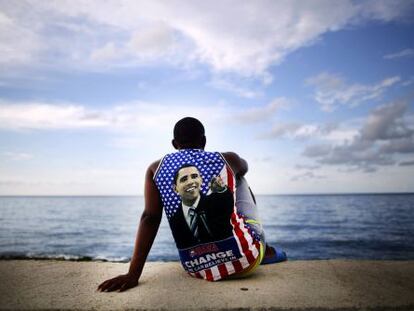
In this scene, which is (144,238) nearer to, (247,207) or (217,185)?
(217,185)

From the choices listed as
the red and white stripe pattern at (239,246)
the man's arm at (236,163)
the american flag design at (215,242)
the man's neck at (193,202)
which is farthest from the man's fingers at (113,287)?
the man's arm at (236,163)

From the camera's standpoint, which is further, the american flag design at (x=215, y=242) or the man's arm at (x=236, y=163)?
the man's arm at (x=236, y=163)

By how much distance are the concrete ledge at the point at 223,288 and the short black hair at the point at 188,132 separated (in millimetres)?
1173

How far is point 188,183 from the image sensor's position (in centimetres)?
239

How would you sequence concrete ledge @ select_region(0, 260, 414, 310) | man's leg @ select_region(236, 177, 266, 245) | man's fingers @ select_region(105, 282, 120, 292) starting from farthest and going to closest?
man's leg @ select_region(236, 177, 266, 245), man's fingers @ select_region(105, 282, 120, 292), concrete ledge @ select_region(0, 260, 414, 310)

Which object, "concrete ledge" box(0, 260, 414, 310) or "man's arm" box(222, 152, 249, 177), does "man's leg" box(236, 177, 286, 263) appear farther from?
"concrete ledge" box(0, 260, 414, 310)

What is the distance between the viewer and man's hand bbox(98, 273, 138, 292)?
233cm

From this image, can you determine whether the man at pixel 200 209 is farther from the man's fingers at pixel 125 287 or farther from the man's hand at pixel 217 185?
the man's fingers at pixel 125 287

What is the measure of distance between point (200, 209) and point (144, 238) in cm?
56

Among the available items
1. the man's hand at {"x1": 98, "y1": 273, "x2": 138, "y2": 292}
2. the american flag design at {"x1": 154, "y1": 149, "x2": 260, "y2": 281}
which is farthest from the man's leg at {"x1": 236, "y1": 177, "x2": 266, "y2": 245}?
the man's hand at {"x1": 98, "y1": 273, "x2": 138, "y2": 292}

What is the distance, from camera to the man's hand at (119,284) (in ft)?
7.66

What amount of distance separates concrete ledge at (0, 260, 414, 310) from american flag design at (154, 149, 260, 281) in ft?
0.48

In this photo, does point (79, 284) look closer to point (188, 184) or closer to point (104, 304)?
point (104, 304)

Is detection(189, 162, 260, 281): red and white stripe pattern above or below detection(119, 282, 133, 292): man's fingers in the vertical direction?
above
